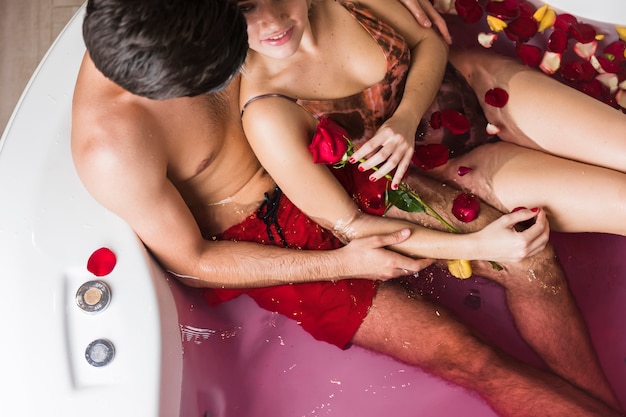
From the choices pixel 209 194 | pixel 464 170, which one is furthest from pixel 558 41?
pixel 209 194

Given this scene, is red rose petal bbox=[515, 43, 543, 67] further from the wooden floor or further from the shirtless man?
the wooden floor

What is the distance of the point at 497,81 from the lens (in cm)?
163

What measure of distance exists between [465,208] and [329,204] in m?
0.31

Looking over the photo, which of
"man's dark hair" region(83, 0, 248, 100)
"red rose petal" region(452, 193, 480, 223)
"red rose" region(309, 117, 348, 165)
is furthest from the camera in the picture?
"red rose petal" region(452, 193, 480, 223)

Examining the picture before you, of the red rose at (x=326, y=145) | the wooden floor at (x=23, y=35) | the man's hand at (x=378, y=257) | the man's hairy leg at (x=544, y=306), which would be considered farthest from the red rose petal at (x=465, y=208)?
the wooden floor at (x=23, y=35)

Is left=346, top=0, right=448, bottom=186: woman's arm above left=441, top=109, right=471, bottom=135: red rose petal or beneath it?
above

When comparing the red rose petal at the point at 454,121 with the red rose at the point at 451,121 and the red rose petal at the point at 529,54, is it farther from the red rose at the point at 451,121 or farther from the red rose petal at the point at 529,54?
the red rose petal at the point at 529,54

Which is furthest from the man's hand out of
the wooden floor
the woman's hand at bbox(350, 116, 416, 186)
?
the wooden floor

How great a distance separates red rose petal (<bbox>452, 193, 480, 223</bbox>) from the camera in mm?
1514

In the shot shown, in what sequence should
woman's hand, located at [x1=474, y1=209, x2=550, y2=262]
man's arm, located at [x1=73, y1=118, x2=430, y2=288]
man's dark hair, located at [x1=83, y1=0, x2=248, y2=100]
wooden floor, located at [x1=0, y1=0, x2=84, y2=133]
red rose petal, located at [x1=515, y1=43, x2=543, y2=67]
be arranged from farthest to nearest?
wooden floor, located at [x1=0, y1=0, x2=84, y2=133] → red rose petal, located at [x1=515, y1=43, x2=543, y2=67] → woman's hand, located at [x1=474, y1=209, x2=550, y2=262] → man's arm, located at [x1=73, y1=118, x2=430, y2=288] → man's dark hair, located at [x1=83, y1=0, x2=248, y2=100]

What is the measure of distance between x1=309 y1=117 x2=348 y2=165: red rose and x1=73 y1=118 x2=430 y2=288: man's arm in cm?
23

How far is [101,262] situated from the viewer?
1.35 m

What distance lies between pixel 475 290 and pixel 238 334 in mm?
543

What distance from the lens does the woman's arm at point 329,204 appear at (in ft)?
4.36
